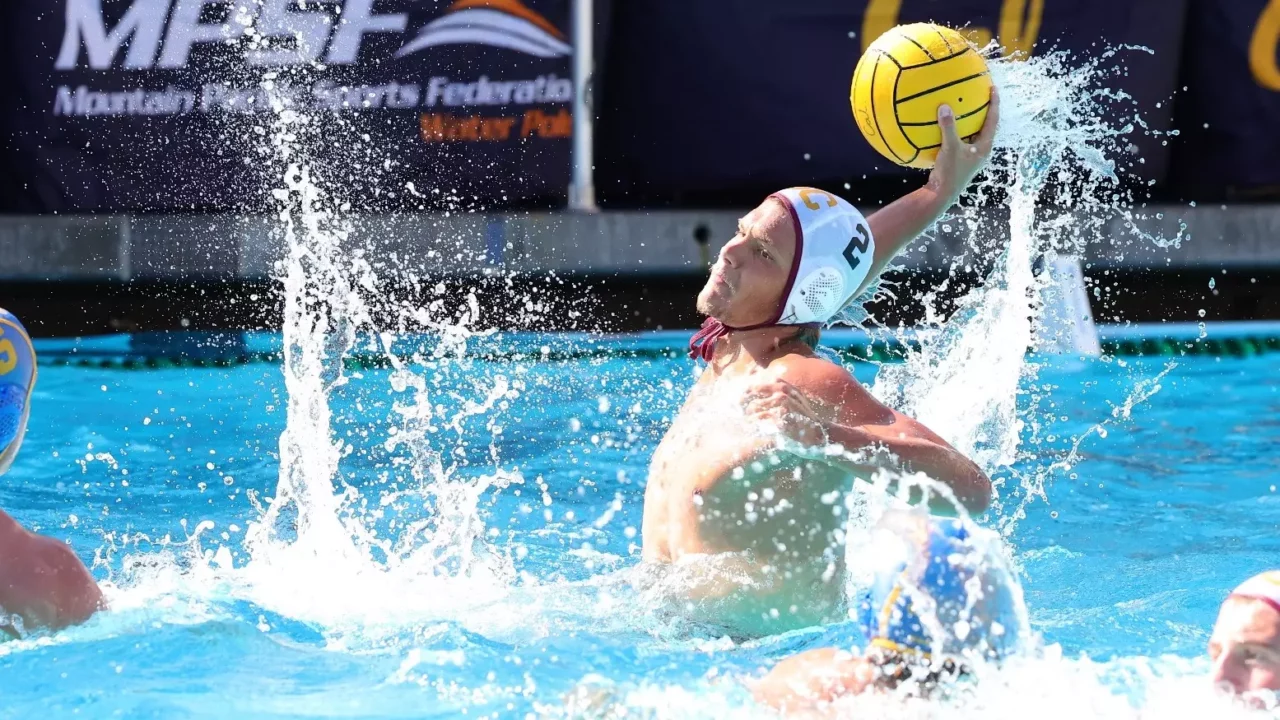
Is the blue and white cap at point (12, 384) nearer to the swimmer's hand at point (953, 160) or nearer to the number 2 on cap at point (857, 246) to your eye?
the number 2 on cap at point (857, 246)

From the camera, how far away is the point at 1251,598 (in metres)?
2.10

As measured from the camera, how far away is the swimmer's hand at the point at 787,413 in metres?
2.45

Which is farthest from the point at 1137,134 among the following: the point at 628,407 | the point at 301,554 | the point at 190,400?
the point at 301,554

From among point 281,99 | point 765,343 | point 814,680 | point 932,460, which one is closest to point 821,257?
point 765,343

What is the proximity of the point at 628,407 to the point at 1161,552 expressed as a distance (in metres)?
2.02

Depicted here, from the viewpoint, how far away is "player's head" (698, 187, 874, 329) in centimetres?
292

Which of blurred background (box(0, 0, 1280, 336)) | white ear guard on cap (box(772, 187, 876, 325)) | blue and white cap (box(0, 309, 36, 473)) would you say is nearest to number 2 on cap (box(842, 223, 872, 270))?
white ear guard on cap (box(772, 187, 876, 325))

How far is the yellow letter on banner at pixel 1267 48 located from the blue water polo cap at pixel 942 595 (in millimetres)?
6034

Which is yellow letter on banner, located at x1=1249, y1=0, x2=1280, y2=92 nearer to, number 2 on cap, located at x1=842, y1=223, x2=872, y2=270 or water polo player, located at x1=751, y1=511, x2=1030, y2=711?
number 2 on cap, located at x1=842, y1=223, x2=872, y2=270

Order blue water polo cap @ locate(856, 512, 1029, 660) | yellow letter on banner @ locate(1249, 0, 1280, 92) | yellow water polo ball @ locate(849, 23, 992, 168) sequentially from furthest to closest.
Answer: yellow letter on banner @ locate(1249, 0, 1280, 92), yellow water polo ball @ locate(849, 23, 992, 168), blue water polo cap @ locate(856, 512, 1029, 660)

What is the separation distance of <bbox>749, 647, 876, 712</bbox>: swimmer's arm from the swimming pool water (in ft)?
0.20

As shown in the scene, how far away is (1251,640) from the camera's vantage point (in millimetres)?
2088

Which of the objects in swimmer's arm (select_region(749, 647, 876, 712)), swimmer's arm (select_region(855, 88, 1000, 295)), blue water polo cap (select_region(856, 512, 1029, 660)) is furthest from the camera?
swimmer's arm (select_region(855, 88, 1000, 295))

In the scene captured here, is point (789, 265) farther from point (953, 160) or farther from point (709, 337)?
point (953, 160)
